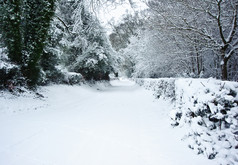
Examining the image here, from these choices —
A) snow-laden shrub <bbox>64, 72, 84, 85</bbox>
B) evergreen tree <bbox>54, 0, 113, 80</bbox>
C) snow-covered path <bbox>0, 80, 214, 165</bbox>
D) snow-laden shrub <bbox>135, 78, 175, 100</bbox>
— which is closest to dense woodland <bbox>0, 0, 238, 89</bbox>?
snow-laden shrub <bbox>64, 72, 84, 85</bbox>

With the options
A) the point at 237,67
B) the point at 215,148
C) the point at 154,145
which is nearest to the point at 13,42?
the point at 154,145

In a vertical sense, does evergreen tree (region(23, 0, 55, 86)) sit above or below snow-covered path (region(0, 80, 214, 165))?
above

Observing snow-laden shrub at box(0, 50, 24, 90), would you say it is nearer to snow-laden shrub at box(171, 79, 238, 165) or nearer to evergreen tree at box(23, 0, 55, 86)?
evergreen tree at box(23, 0, 55, 86)

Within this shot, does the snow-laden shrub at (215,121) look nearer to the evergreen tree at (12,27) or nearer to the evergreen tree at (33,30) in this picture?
the evergreen tree at (33,30)

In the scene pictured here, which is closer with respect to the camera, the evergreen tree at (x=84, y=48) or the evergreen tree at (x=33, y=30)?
the evergreen tree at (x=33, y=30)

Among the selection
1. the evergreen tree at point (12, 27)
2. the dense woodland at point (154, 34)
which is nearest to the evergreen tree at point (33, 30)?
the dense woodland at point (154, 34)

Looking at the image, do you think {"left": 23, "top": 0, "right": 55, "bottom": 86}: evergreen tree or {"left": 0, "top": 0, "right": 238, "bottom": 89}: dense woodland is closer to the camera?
{"left": 0, "top": 0, "right": 238, "bottom": 89}: dense woodland

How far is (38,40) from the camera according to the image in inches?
221

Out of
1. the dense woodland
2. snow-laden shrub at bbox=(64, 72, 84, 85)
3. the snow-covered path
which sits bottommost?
the snow-covered path

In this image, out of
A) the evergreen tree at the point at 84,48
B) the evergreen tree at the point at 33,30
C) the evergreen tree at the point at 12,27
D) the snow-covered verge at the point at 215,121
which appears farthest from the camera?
the evergreen tree at the point at 84,48

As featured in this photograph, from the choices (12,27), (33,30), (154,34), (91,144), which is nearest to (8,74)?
(12,27)

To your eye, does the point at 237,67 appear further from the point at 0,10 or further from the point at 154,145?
the point at 0,10

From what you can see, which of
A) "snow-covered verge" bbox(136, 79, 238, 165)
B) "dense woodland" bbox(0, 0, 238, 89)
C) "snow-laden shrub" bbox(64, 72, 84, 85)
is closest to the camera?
"snow-covered verge" bbox(136, 79, 238, 165)

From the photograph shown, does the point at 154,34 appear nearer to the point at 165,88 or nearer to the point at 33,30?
the point at 165,88
